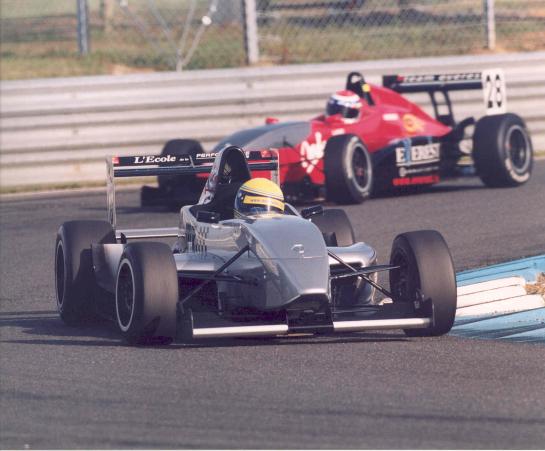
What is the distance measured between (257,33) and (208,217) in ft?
30.8

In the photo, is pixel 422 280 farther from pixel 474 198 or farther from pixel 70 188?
pixel 70 188

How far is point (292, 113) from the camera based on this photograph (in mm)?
16219

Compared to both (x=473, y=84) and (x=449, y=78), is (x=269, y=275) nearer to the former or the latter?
(x=473, y=84)

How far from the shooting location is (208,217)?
8.05 meters

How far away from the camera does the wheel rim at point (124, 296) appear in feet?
24.9

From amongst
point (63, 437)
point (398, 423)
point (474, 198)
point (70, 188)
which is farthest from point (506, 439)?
point (70, 188)

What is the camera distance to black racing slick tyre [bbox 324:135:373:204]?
13242 mm

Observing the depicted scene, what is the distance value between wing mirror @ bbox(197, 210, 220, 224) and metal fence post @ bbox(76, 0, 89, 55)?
8882mm

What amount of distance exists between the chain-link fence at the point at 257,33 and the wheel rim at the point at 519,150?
3.40 m

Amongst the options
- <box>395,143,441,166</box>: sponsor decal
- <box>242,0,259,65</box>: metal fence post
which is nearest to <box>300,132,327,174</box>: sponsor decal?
<box>395,143,441,166</box>: sponsor decal

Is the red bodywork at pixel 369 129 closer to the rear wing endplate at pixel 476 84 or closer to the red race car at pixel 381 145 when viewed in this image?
the red race car at pixel 381 145

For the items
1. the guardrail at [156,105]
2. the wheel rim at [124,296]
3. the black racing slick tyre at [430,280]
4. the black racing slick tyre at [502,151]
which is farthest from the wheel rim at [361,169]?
the wheel rim at [124,296]

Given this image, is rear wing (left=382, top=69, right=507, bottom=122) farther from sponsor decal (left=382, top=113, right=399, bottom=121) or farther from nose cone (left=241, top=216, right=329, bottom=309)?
nose cone (left=241, top=216, right=329, bottom=309)

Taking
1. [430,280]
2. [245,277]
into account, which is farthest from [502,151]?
[245,277]
